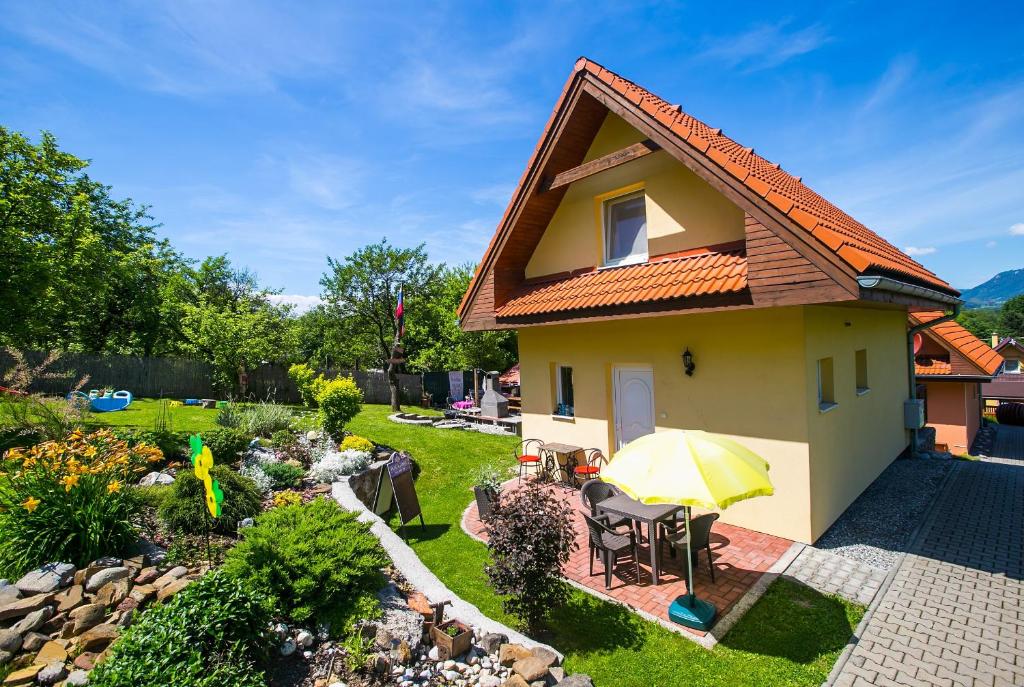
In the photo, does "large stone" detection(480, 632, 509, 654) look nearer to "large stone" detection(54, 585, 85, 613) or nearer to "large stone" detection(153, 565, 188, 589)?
"large stone" detection(153, 565, 188, 589)

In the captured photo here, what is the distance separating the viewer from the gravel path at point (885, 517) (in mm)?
6562

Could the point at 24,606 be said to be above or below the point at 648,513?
above

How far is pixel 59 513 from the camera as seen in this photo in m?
4.98

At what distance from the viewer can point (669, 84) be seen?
10.9m

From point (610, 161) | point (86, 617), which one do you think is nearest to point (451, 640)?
point (86, 617)

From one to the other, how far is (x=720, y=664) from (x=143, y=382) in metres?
27.0

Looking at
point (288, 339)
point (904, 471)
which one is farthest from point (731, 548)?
point (288, 339)

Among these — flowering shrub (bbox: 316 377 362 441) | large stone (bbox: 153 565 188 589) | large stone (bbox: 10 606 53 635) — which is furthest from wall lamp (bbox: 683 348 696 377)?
flowering shrub (bbox: 316 377 362 441)

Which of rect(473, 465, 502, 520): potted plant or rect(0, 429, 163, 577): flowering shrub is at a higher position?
rect(0, 429, 163, 577): flowering shrub

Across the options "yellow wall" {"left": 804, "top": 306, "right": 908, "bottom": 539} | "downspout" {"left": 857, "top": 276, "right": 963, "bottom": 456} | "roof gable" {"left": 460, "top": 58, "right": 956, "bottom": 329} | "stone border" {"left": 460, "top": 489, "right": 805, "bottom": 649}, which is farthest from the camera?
"yellow wall" {"left": 804, "top": 306, "right": 908, "bottom": 539}

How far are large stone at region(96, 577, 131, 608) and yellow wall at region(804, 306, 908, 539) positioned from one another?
336 inches

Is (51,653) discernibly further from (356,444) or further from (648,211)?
(648,211)

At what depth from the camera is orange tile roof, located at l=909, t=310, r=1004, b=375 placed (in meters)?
12.4

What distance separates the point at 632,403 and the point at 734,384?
7.55 ft
